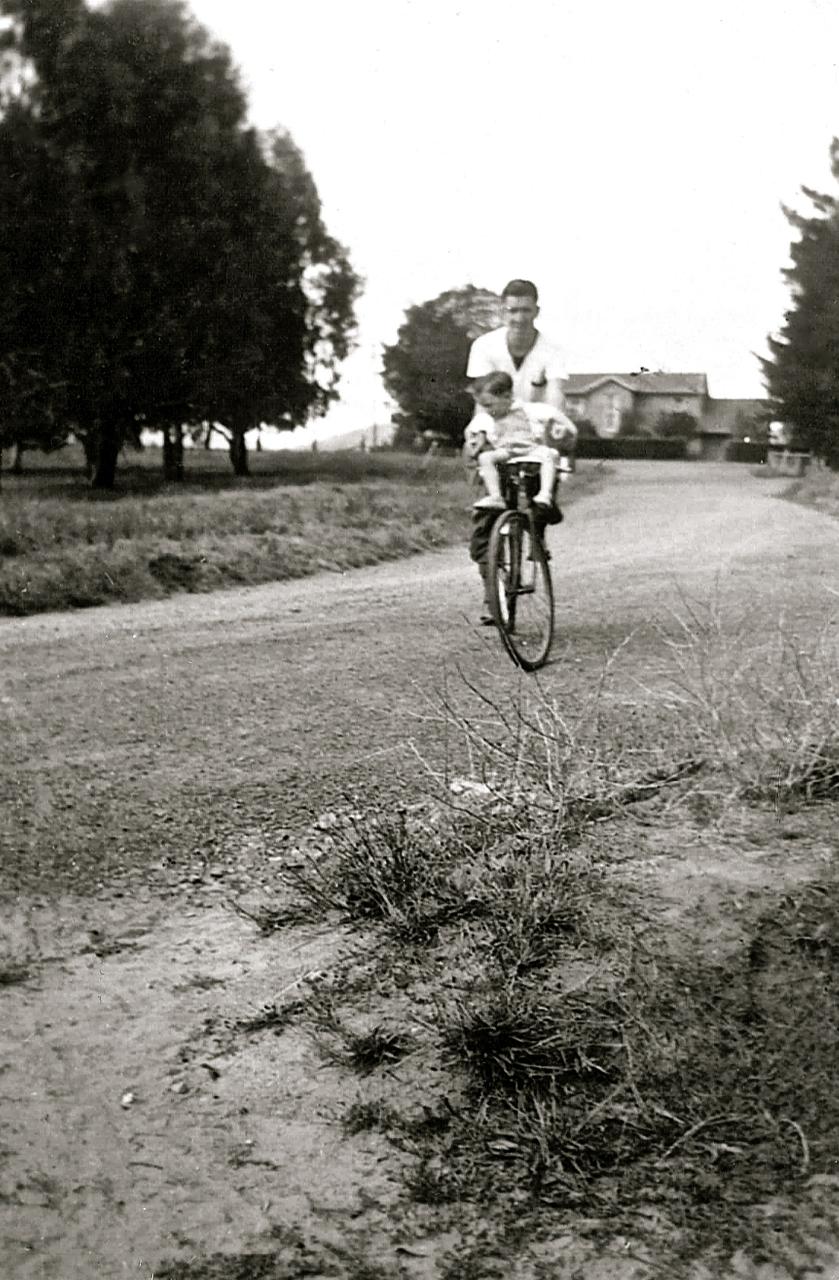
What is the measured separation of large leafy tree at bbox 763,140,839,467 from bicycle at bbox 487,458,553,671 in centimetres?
155

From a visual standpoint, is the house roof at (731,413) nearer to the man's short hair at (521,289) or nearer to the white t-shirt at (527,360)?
the white t-shirt at (527,360)

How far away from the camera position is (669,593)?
888cm

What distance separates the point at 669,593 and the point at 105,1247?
6.96 meters

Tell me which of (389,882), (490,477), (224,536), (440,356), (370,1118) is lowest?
(370,1118)

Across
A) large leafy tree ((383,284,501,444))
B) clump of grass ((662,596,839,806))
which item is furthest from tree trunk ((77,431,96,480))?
clump of grass ((662,596,839,806))

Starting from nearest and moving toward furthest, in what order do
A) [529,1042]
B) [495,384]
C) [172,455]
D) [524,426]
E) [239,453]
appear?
1. [529,1042]
2. [495,384]
3. [524,426]
4. [239,453]
5. [172,455]

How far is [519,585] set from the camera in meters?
6.76

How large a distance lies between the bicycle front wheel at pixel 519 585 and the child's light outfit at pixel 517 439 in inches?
7.2

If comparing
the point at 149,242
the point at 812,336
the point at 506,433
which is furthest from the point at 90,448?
the point at 506,433

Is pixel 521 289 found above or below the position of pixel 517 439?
above

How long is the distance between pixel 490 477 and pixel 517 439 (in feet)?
0.84

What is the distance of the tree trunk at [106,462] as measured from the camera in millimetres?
27500

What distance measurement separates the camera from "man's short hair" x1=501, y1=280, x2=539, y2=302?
20.3ft

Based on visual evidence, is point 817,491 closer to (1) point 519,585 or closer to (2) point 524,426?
(1) point 519,585
